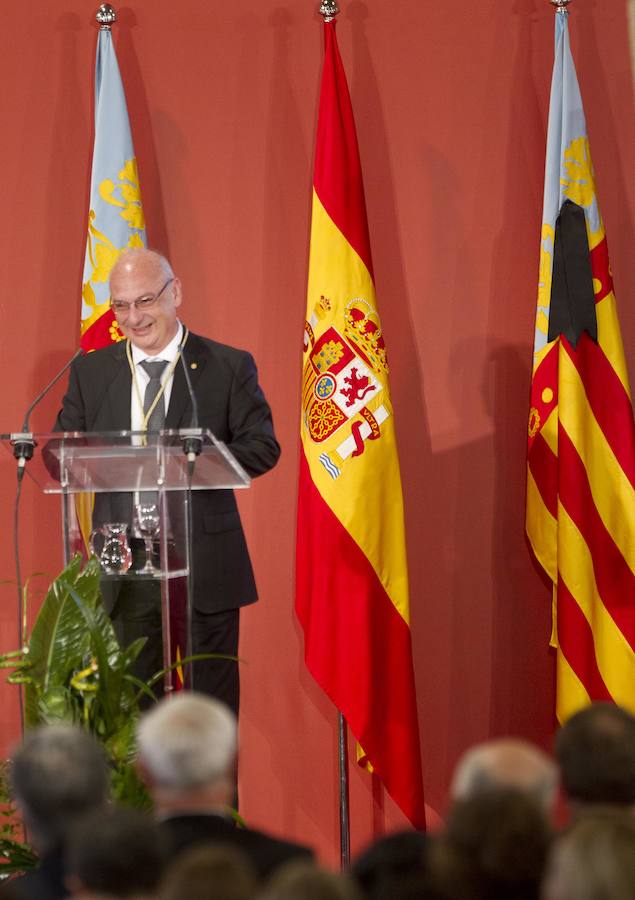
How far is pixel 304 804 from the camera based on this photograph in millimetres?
4898

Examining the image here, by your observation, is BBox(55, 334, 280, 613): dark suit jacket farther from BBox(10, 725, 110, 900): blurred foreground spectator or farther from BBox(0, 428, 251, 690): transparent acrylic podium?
BBox(10, 725, 110, 900): blurred foreground spectator

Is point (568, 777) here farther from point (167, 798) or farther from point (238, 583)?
point (238, 583)

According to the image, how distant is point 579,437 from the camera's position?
453cm

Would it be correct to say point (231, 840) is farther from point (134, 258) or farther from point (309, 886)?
point (134, 258)

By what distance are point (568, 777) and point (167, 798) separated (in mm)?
585

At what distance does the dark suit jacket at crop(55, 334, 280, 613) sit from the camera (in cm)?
377

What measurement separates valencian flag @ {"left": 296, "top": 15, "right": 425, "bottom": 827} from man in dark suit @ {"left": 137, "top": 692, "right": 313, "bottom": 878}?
2.63 meters

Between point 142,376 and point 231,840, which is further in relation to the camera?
point 142,376

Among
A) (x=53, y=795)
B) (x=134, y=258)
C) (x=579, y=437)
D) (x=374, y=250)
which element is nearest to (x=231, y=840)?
(x=53, y=795)

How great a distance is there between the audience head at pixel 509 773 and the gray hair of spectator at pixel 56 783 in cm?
52

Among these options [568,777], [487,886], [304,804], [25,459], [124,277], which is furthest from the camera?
[304,804]

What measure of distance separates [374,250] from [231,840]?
3417 mm

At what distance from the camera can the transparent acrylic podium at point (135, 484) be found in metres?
3.11

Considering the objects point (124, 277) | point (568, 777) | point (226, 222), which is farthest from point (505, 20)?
point (568, 777)
